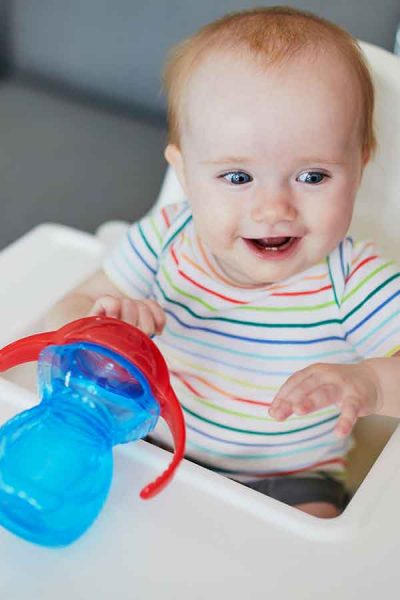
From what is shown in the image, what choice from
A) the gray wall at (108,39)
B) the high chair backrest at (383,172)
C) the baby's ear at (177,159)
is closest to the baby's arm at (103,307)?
the baby's ear at (177,159)

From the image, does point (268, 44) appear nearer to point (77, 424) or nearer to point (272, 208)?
point (272, 208)

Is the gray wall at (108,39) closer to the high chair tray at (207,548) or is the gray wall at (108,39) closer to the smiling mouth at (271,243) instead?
the smiling mouth at (271,243)

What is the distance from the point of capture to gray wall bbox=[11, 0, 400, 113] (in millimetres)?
1315

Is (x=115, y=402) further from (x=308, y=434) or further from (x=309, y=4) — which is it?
(x=309, y=4)

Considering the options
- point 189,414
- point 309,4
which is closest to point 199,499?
point 189,414

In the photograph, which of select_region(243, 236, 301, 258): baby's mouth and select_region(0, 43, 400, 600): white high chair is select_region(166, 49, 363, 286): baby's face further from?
select_region(0, 43, 400, 600): white high chair

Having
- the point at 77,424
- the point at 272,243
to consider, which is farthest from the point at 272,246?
the point at 77,424

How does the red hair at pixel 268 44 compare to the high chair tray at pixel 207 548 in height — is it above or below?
above

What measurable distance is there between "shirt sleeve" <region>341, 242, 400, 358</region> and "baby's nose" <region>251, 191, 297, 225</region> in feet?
0.31

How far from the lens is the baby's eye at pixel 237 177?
0.54m

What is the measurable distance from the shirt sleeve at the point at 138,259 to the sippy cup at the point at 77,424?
0.21m

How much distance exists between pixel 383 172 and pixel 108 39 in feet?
2.78

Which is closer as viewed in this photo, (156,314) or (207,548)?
(207,548)

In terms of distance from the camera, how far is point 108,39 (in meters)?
1.38
